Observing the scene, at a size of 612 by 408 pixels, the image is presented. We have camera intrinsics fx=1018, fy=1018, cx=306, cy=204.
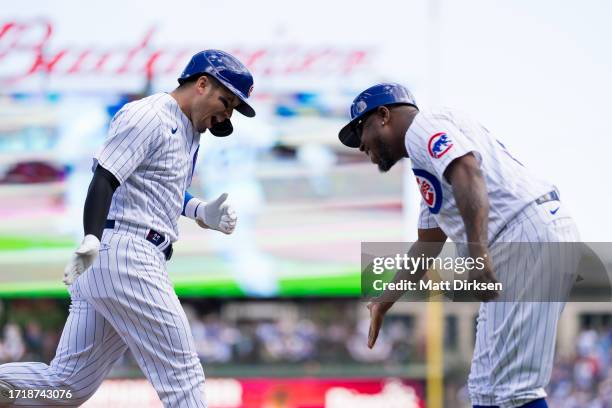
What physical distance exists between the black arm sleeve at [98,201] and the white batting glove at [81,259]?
7cm

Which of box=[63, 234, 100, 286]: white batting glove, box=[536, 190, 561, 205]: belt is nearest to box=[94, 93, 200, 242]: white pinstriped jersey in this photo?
box=[63, 234, 100, 286]: white batting glove

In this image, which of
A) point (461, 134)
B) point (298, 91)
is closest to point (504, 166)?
point (461, 134)

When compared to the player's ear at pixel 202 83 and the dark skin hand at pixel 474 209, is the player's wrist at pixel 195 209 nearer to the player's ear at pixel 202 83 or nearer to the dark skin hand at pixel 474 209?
the player's ear at pixel 202 83

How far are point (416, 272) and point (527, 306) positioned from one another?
1.97ft

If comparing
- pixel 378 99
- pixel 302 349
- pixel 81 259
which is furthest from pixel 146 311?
pixel 302 349

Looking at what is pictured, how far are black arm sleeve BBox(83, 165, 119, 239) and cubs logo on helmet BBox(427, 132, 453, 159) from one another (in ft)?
3.39

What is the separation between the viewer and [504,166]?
3.24 metres

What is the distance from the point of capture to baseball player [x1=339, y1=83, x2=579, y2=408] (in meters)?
3.05

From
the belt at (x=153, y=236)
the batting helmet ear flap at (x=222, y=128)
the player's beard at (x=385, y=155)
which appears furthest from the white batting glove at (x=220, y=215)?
the player's beard at (x=385, y=155)

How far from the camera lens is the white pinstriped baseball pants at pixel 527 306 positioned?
10.2ft

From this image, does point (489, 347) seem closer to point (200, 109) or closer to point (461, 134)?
point (461, 134)

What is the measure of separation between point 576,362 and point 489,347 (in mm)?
12403

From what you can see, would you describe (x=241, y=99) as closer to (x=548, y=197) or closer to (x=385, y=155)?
(x=385, y=155)

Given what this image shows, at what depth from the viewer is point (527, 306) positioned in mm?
3143
